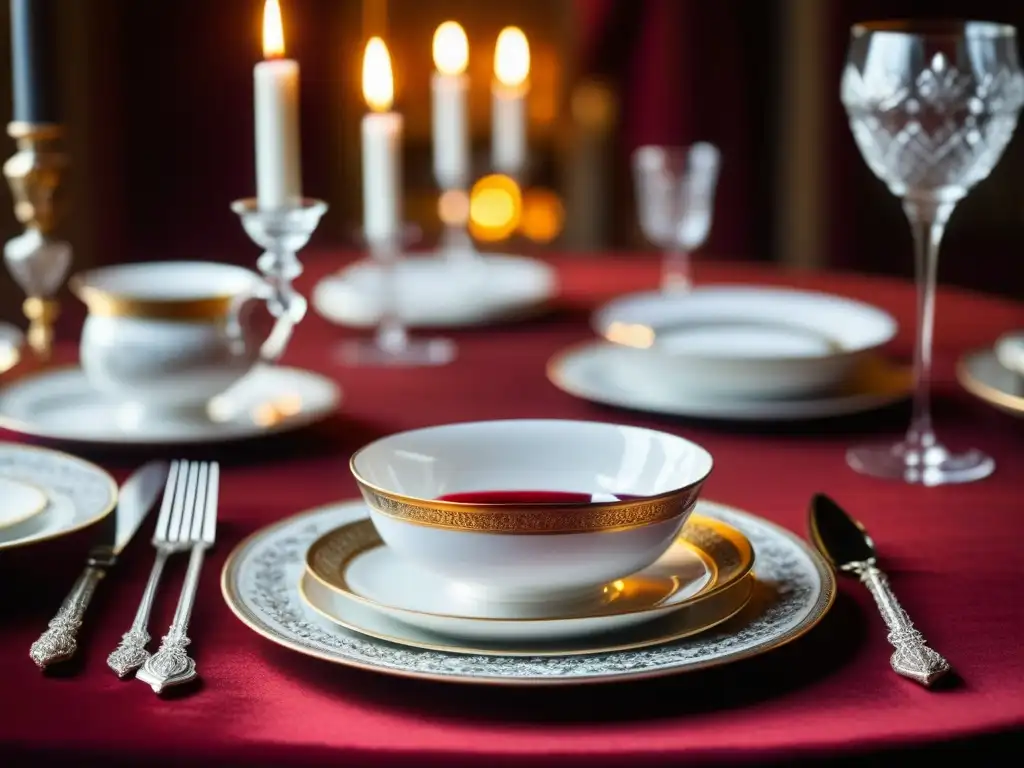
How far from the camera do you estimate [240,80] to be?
325cm

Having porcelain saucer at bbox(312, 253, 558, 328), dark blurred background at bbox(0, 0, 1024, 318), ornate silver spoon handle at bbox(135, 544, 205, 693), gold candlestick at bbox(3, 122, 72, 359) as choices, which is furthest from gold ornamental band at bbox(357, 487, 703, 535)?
dark blurred background at bbox(0, 0, 1024, 318)

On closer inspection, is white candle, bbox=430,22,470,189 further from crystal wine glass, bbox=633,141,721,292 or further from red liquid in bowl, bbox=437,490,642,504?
red liquid in bowl, bbox=437,490,642,504

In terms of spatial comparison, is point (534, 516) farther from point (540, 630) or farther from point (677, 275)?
point (677, 275)

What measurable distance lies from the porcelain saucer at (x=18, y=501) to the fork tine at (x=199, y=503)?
80mm

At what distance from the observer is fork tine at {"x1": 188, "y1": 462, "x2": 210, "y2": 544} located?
775 millimetres

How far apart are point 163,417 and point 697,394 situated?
40 centimetres

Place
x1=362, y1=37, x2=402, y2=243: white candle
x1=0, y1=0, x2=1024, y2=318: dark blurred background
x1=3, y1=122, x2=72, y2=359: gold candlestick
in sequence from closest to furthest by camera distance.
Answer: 1. x1=3, y1=122, x2=72, y2=359: gold candlestick
2. x1=362, y1=37, x2=402, y2=243: white candle
3. x1=0, y1=0, x2=1024, y2=318: dark blurred background

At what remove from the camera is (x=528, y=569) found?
61 centimetres

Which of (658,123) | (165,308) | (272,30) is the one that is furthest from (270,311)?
(658,123)

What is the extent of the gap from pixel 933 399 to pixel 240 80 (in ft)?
7.94

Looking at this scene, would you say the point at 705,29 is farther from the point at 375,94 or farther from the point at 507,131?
the point at 375,94

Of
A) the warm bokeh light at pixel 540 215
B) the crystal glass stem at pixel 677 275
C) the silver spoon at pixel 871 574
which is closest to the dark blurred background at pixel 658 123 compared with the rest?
the warm bokeh light at pixel 540 215

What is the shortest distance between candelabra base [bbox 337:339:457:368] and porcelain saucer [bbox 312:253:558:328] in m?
0.04

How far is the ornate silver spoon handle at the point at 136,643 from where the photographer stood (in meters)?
0.61
